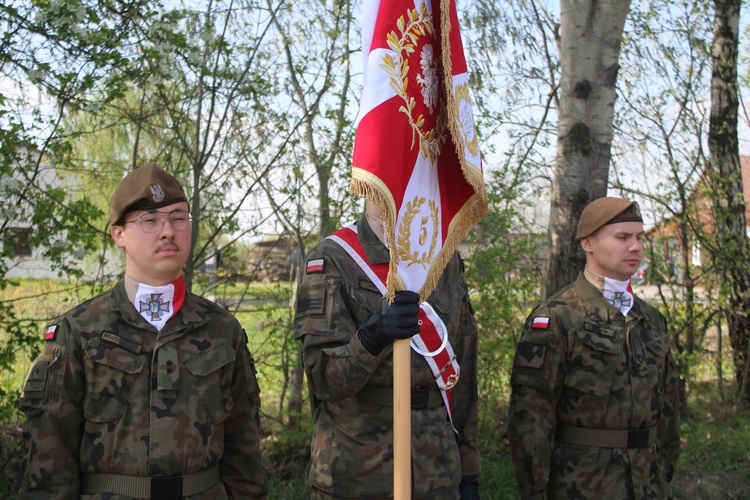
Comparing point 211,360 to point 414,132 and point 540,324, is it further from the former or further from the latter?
point 540,324

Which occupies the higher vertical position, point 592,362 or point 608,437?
point 592,362

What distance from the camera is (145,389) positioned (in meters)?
2.35

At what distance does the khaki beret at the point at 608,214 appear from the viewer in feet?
11.4

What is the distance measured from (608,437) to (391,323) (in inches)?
61.1

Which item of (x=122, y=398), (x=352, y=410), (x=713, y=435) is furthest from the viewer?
(x=713, y=435)

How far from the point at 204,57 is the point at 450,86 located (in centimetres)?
259

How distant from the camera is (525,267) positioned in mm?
5242

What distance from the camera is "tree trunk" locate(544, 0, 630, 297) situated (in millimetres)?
4680

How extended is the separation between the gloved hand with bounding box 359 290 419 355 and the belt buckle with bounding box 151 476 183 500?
761mm

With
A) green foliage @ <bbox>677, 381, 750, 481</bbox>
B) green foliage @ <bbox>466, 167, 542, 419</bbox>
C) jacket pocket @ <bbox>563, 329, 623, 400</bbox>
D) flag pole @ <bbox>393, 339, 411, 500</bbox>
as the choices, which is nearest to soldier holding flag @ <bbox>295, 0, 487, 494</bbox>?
flag pole @ <bbox>393, 339, 411, 500</bbox>

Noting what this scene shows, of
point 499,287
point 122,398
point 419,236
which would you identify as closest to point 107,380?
point 122,398

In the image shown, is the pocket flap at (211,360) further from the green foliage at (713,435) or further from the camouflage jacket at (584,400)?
the green foliage at (713,435)

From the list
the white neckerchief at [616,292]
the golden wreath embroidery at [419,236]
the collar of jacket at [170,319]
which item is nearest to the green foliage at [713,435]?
the white neckerchief at [616,292]

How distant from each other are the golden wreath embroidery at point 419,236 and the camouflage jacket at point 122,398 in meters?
0.73
